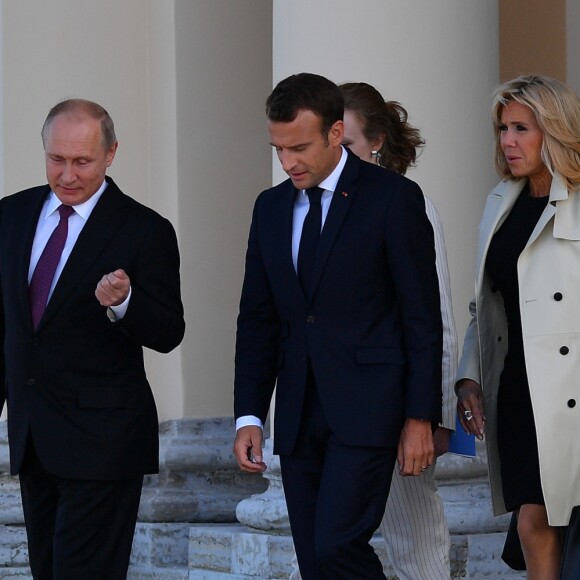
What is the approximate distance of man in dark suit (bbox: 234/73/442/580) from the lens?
13.6ft

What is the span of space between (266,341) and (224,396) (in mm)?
2752

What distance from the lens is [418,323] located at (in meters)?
4.18

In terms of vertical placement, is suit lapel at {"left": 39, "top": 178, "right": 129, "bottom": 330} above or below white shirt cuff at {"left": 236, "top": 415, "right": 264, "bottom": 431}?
above

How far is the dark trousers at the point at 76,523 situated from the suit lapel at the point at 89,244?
0.44 meters

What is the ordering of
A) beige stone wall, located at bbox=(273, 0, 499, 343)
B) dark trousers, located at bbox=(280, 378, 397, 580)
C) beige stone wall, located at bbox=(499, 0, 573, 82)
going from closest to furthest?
dark trousers, located at bbox=(280, 378, 397, 580) → beige stone wall, located at bbox=(273, 0, 499, 343) → beige stone wall, located at bbox=(499, 0, 573, 82)

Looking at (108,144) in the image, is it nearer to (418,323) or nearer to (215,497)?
(418,323)

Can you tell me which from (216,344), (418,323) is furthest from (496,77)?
(418,323)

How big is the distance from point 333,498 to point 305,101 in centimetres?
108

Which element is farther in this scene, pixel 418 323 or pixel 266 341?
pixel 266 341

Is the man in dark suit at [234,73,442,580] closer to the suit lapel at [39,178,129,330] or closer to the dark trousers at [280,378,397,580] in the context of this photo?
the dark trousers at [280,378,397,580]

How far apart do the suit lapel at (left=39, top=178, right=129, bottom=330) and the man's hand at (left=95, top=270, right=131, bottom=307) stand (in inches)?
9.7

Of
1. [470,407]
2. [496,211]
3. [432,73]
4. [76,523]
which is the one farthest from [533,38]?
[76,523]

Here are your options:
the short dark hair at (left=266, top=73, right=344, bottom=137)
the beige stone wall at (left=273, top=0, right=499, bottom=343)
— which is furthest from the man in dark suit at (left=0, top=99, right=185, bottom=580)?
the beige stone wall at (left=273, top=0, right=499, bottom=343)

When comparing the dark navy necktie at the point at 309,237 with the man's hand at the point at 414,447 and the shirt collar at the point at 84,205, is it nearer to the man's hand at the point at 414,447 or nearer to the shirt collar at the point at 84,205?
the man's hand at the point at 414,447
